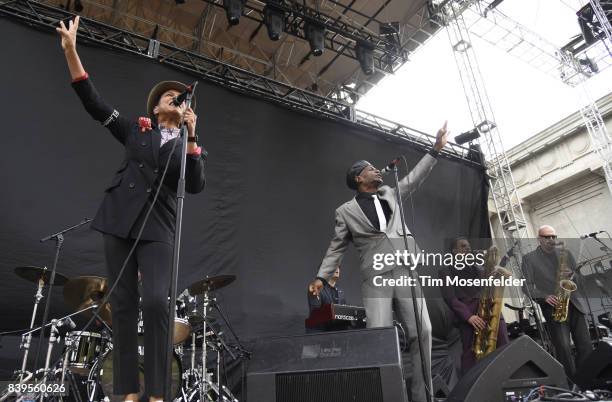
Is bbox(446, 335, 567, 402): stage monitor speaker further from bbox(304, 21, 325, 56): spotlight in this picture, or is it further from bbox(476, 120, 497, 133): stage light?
bbox(476, 120, 497, 133): stage light

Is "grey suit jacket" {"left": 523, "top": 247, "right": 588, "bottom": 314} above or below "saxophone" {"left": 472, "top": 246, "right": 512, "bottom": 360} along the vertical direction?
above

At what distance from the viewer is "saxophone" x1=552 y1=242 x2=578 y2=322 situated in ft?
14.5

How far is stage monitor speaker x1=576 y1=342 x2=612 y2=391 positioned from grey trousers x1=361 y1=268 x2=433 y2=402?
79 cm

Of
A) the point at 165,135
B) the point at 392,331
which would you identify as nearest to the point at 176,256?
the point at 165,135

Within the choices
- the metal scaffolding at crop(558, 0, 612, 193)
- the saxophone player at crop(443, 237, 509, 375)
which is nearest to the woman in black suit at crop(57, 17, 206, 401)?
the saxophone player at crop(443, 237, 509, 375)

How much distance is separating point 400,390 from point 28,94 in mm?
4698

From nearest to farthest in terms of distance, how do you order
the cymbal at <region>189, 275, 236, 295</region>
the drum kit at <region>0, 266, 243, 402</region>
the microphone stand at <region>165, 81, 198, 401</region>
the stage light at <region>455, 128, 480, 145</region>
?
the microphone stand at <region>165, 81, 198, 401</region> → the drum kit at <region>0, 266, 243, 402</region> → the cymbal at <region>189, 275, 236, 295</region> → the stage light at <region>455, 128, 480, 145</region>

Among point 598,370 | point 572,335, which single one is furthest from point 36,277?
point 572,335

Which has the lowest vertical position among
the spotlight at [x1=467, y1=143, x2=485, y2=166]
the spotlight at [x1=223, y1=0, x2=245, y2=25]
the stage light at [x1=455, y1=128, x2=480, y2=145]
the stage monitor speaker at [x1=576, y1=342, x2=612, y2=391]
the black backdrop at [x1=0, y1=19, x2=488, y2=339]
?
the stage monitor speaker at [x1=576, y1=342, x2=612, y2=391]

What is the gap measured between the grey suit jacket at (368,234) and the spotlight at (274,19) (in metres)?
4.19

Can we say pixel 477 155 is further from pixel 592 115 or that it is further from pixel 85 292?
pixel 85 292

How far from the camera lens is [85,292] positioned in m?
3.67

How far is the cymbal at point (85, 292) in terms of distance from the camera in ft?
11.8

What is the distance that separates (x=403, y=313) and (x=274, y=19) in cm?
525
